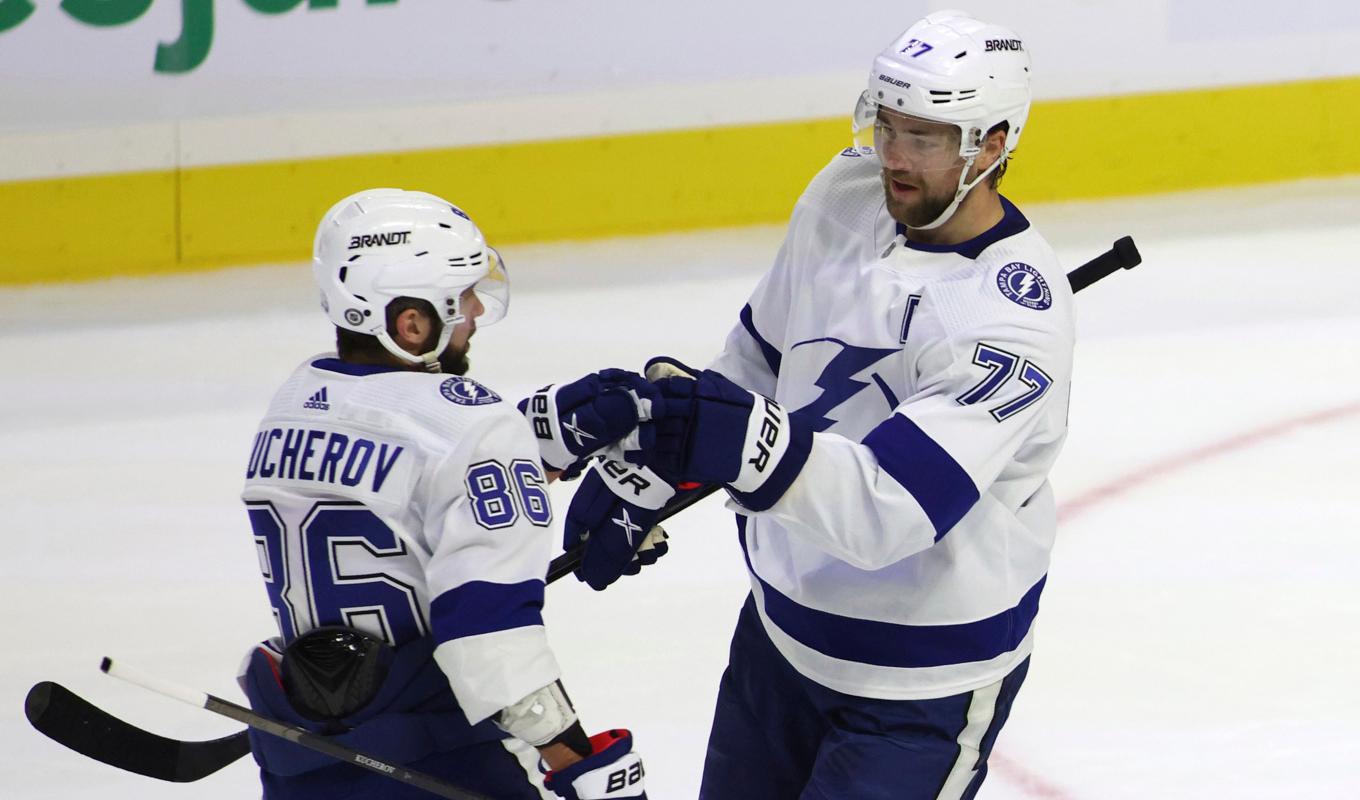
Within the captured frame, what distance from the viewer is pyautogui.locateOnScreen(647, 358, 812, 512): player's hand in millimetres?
1751

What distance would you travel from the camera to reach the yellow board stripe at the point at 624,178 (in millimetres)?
5277

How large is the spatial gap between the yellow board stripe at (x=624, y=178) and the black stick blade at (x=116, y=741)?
330 centimetres

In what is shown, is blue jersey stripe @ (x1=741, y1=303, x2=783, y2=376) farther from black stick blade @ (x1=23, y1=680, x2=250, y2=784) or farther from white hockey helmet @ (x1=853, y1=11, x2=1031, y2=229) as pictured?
black stick blade @ (x1=23, y1=680, x2=250, y2=784)

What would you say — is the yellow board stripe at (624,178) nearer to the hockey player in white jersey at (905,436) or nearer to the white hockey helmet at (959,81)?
the hockey player in white jersey at (905,436)

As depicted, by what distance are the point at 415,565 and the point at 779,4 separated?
3984 mm

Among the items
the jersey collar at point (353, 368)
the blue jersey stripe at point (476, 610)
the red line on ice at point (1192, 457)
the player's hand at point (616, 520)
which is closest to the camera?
the blue jersey stripe at point (476, 610)

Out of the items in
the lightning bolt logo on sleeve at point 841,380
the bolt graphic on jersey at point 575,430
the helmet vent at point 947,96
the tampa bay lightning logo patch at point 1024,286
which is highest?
the helmet vent at point 947,96

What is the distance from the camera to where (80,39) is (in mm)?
5105

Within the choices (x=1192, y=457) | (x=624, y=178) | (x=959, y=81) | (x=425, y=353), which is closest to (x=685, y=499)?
(x=425, y=353)

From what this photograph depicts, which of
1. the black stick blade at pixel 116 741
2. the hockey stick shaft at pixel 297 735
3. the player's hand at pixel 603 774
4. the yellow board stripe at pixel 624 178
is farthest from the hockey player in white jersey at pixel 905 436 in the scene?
the yellow board stripe at pixel 624 178

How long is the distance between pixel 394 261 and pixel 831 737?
2.37 ft

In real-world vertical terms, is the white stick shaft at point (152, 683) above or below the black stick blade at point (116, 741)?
above

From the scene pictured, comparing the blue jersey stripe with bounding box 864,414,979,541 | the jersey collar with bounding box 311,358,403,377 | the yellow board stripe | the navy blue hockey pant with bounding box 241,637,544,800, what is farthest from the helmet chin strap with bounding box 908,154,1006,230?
the yellow board stripe

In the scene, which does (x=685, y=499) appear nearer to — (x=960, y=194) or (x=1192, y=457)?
(x=960, y=194)
